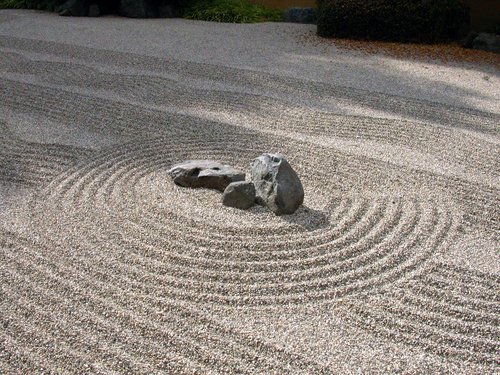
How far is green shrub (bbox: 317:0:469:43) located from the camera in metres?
10.2

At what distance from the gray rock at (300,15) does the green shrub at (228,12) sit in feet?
1.41

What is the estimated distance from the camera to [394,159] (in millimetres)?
5258

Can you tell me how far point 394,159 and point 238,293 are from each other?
2.52 m

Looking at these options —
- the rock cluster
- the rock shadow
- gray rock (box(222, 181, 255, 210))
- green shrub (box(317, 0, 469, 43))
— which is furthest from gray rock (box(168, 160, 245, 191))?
green shrub (box(317, 0, 469, 43))

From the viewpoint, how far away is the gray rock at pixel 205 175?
14.7 ft

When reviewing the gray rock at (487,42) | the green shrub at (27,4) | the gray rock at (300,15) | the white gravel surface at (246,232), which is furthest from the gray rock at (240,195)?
the green shrub at (27,4)

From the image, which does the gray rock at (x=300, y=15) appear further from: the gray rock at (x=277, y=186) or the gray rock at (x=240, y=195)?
the gray rock at (x=240, y=195)

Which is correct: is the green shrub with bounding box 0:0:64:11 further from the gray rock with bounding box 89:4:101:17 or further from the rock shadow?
the rock shadow

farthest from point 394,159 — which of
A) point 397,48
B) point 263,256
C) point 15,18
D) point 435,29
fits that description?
point 15,18

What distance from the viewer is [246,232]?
3945mm

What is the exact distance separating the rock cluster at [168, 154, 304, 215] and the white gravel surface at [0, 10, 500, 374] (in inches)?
3.7

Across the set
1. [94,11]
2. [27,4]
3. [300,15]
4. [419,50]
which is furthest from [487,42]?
[27,4]

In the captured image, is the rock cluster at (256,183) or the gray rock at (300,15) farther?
the gray rock at (300,15)

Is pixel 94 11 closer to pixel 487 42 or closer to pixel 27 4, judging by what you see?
pixel 27 4
